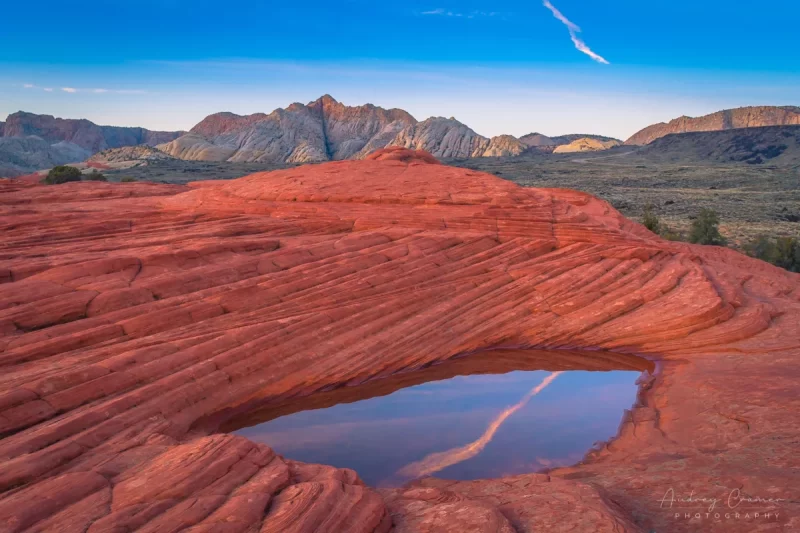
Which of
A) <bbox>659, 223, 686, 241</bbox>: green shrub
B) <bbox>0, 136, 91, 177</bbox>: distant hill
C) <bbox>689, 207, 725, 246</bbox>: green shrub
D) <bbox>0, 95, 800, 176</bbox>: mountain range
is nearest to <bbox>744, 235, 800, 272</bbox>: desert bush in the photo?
<bbox>689, 207, 725, 246</bbox>: green shrub

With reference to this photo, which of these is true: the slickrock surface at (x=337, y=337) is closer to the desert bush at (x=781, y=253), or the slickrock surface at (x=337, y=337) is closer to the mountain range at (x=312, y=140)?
the desert bush at (x=781, y=253)

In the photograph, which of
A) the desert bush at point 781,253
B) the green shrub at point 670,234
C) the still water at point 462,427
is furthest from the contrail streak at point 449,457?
the desert bush at point 781,253

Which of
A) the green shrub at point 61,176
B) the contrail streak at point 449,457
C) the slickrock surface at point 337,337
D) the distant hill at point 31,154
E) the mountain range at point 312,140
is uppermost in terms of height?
the mountain range at point 312,140

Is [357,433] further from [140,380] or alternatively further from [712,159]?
[712,159]

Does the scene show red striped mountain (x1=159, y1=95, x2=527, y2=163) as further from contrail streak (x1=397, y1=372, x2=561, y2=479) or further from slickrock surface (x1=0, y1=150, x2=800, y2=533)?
contrail streak (x1=397, y1=372, x2=561, y2=479)

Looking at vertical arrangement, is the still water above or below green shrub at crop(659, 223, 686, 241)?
below

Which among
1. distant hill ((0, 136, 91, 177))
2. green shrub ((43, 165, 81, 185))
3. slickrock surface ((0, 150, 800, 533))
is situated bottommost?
slickrock surface ((0, 150, 800, 533))
